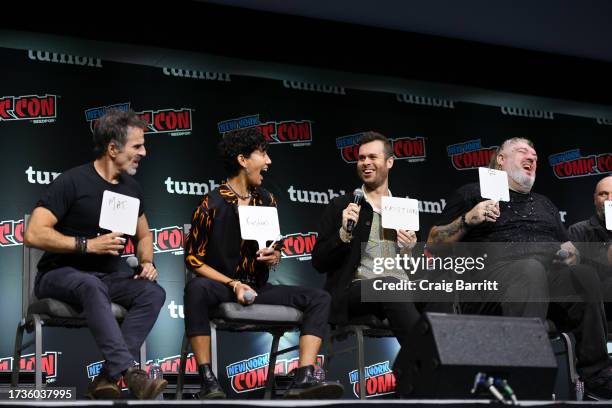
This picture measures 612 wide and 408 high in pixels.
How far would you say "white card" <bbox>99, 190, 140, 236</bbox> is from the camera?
353 centimetres

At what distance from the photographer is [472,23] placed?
5902 millimetres

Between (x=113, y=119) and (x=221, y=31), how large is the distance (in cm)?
184

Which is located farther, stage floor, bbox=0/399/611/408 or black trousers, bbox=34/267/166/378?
black trousers, bbox=34/267/166/378

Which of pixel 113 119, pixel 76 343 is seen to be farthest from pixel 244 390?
pixel 113 119

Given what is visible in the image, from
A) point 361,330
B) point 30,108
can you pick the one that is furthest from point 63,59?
point 361,330

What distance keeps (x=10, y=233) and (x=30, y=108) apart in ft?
2.57

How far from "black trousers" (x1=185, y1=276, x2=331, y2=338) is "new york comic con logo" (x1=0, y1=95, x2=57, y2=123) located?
2286 millimetres

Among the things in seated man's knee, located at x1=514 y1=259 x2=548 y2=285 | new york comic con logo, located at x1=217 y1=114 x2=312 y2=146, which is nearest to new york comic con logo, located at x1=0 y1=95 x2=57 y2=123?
new york comic con logo, located at x1=217 y1=114 x2=312 y2=146

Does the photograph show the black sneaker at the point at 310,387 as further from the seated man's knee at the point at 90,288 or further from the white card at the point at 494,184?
the white card at the point at 494,184

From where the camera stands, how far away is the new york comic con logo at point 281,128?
5.93 metres

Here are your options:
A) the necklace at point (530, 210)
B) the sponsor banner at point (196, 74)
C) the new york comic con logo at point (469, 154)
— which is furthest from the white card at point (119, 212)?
the new york comic con logo at point (469, 154)

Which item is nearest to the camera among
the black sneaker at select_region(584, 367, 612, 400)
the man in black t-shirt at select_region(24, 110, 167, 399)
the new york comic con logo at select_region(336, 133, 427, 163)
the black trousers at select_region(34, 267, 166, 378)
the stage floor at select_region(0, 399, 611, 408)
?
the stage floor at select_region(0, 399, 611, 408)

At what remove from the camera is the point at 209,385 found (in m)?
3.38

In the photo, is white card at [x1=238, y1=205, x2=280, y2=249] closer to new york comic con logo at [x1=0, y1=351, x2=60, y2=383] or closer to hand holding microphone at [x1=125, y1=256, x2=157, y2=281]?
hand holding microphone at [x1=125, y1=256, x2=157, y2=281]
